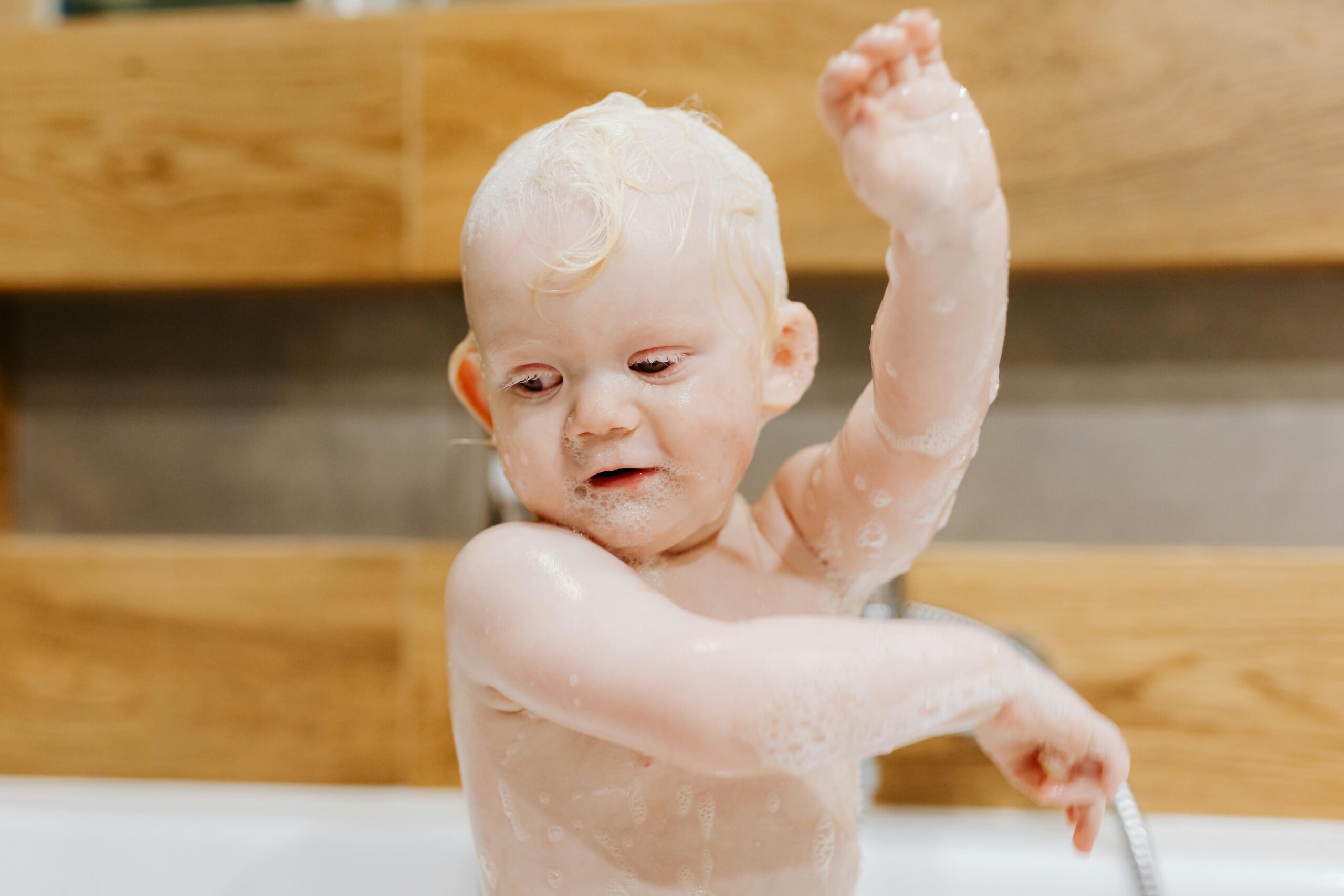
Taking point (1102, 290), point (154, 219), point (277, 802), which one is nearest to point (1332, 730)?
point (1102, 290)

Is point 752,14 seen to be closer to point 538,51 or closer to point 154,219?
point 538,51

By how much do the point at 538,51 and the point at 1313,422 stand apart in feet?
3.06

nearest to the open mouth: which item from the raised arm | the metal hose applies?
the raised arm

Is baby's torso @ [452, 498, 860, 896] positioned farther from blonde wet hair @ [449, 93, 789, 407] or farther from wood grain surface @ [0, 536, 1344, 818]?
wood grain surface @ [0, 536, 1344, 818]

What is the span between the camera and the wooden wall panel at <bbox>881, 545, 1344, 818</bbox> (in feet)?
3.30

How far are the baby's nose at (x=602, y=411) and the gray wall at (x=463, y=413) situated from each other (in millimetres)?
660

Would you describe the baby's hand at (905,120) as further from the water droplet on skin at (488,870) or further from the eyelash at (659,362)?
the water droplet on skin at (488,870)

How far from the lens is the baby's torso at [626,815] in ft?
1.66

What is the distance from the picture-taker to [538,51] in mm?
1082

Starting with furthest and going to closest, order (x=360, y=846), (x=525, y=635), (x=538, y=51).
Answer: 1. (x=538, y=51)
2. (x=360, y=846)
3. (x=525, y=635)

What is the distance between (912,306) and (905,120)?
83mm

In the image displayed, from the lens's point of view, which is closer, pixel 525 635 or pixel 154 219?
pixel 525 635

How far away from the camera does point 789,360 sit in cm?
55

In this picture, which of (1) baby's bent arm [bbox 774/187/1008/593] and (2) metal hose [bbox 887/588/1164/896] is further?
(2) metal hose [bbox 887/588/1164/896]
